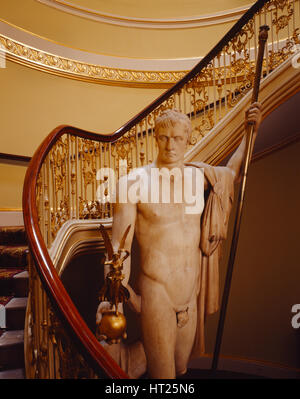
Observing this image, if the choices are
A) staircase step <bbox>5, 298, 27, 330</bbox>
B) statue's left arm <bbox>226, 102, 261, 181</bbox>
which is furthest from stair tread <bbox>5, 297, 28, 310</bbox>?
statue's left arm <bbox>226, 102, 261, 181</bbox>

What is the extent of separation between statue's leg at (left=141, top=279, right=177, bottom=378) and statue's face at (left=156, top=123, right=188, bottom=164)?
1006mm

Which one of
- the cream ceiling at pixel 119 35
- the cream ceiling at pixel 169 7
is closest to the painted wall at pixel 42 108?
the cream ceiling at pixel 119 35

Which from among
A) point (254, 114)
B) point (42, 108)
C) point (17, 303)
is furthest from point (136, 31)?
point (17, 303)

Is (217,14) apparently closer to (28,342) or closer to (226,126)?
(226,126)

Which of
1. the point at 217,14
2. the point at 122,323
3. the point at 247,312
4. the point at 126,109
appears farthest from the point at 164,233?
the point at 217,14

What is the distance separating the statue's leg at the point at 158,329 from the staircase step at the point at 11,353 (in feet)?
3.00

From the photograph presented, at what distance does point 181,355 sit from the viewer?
2768 mm

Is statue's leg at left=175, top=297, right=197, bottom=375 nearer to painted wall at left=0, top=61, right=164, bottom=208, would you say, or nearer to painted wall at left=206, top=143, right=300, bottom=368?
painted wall at left=206, top=143, right=300, bottom=368

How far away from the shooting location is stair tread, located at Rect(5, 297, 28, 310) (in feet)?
8.50

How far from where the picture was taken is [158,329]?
265 cm

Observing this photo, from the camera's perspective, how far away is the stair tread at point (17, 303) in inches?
102

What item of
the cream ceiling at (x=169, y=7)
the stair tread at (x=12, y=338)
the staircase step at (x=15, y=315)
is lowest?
the stair tread at (x=12, y=338)

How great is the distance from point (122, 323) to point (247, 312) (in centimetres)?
363

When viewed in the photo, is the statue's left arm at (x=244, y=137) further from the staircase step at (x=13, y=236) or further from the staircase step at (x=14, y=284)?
the staircase step at (x=13, y=236)
